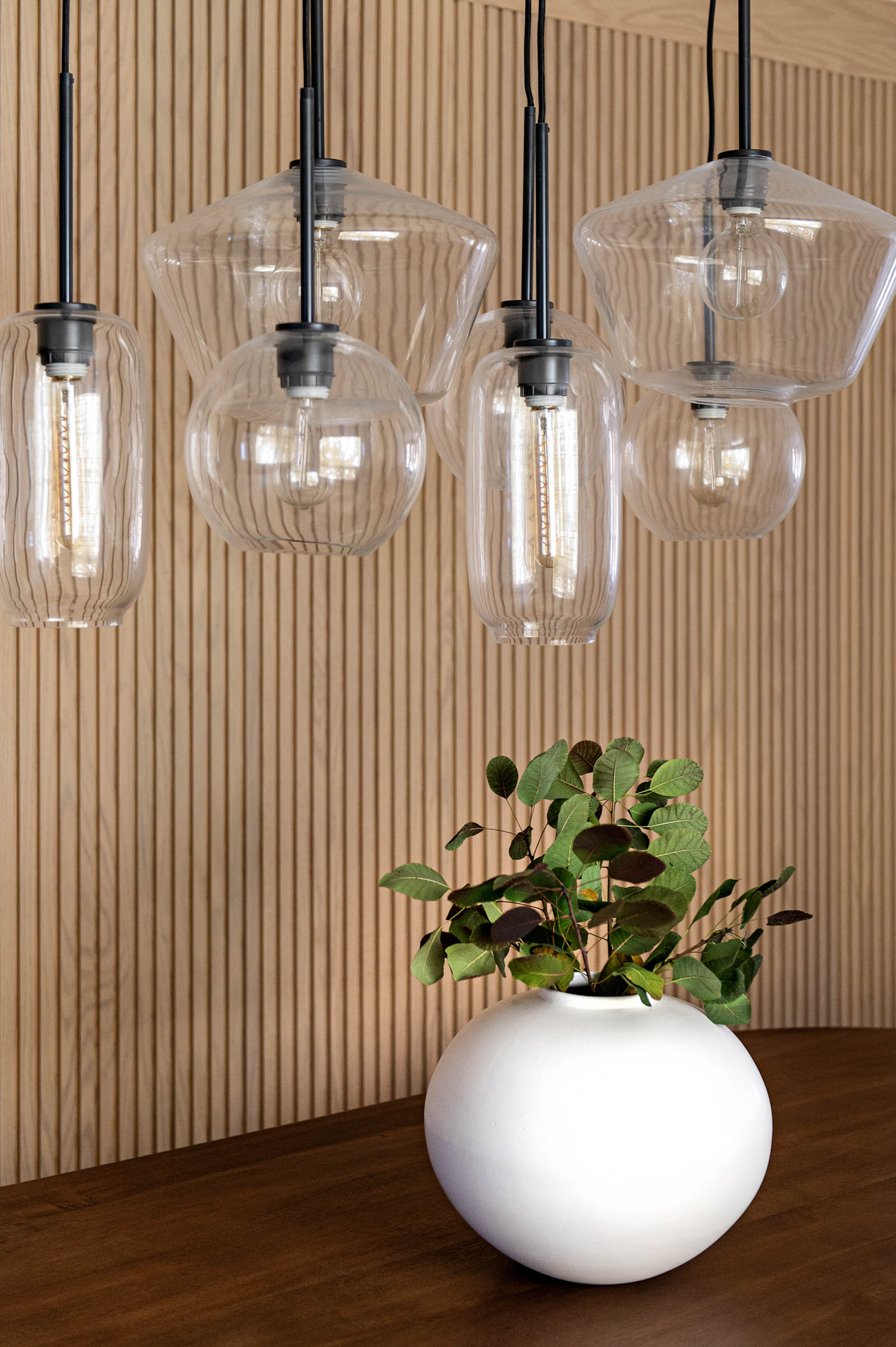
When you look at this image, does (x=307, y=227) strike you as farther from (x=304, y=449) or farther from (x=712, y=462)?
(x=712, y=462)

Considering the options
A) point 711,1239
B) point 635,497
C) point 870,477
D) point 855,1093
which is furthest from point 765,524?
point 870,477

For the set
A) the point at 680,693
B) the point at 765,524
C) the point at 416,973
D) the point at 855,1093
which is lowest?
the point at 855,1093

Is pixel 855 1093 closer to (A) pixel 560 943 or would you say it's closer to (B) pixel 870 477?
(A) pixel 560 943

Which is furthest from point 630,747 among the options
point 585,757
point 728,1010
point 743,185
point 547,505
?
point 743,185

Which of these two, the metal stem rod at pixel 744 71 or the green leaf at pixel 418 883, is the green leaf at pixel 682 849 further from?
the metal stem rod at pixel 744 71

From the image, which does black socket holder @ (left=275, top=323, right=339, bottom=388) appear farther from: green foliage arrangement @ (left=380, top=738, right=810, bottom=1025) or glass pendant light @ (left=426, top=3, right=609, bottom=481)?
green foliage arrangement @ (left=380, top=738, right=810, bottom=1025)

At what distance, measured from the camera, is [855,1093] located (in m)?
1.82

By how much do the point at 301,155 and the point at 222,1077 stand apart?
2.02 meters

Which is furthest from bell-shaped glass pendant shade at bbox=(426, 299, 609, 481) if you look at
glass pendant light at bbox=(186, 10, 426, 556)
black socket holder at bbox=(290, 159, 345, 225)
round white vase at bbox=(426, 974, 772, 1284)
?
round white vase at bbox=(426, 974, 772, 1284)

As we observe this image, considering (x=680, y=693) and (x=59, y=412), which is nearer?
(x=59, y=412)

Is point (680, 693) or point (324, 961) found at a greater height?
point (680, 693)

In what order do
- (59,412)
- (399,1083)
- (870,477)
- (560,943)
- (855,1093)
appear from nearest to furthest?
1. (59,412)
2. (560,943)
3. (855,1093)
4. (399,1083)
5. (870,477)

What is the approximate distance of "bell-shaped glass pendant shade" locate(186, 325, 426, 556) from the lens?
788mm

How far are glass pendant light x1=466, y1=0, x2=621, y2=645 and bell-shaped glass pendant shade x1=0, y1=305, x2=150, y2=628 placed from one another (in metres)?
0.25
